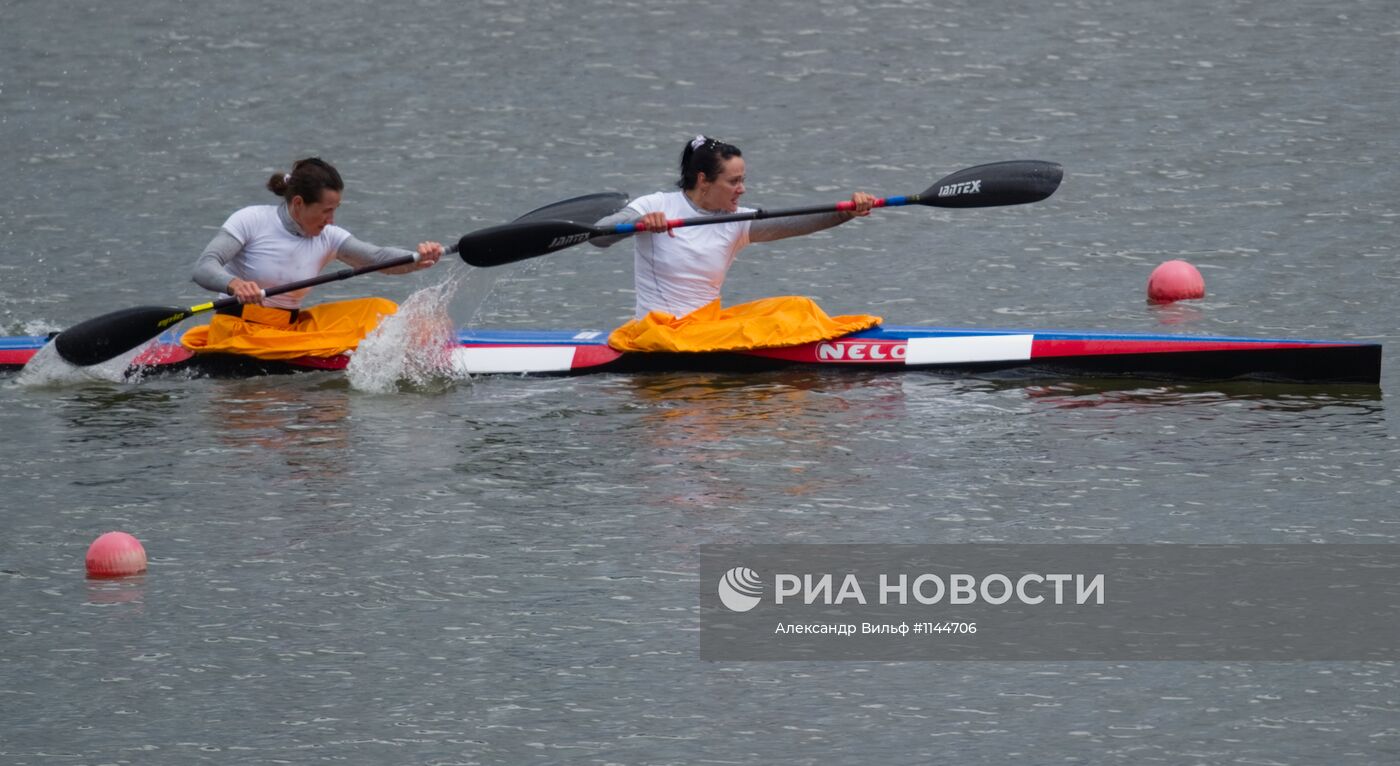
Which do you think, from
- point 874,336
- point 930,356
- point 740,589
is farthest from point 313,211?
point 740,589

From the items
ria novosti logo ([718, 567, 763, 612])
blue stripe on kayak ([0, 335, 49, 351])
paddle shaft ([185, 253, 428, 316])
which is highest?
paddle shaft ([185, 253, 428, 316])

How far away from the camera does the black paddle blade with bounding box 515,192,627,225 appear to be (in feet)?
37.6

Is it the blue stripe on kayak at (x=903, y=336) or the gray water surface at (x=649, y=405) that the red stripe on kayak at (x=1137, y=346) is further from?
the gray water surface at (x=649, y=405)

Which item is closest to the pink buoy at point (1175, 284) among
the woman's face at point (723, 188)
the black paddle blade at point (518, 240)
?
the woman's face at point (723, 188)

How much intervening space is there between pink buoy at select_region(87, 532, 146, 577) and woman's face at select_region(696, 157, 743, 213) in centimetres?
397

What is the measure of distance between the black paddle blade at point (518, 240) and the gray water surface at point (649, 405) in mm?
491

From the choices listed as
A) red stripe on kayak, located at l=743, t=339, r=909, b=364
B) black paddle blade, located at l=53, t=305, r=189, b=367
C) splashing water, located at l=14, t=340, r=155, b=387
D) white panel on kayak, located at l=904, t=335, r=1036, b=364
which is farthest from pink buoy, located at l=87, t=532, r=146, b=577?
white panel on kayak, located at l=904, t=335, r=1036, b=364

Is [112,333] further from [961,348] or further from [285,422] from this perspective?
[961,348]

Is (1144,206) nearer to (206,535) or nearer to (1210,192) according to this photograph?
(1210,192)

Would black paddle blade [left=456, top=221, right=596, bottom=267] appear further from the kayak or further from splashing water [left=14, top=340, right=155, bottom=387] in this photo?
splashing water [left=14, top=340, right=155, bottom=387]

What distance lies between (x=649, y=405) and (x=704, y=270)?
936 mm

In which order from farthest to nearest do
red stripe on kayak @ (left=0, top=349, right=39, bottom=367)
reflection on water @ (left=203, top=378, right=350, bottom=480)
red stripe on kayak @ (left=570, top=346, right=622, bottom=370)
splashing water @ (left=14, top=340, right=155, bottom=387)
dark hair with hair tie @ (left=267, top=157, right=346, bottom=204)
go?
red stripe on kayak @ (left=0, top=349, right=39, bottom=367), splashing water @ (left=14, top=340, right=155, bottom=387), red stripe on kayak @ (left=570, top=346, right=622, bottom=370), dark hair with hair tie @ (left=267, top=157, right=346, bottom=204), reflection on water @ (left=203, top=378, right=350, bottom=480)

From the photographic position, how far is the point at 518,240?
11.2 metres

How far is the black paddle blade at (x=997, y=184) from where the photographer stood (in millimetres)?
11500
